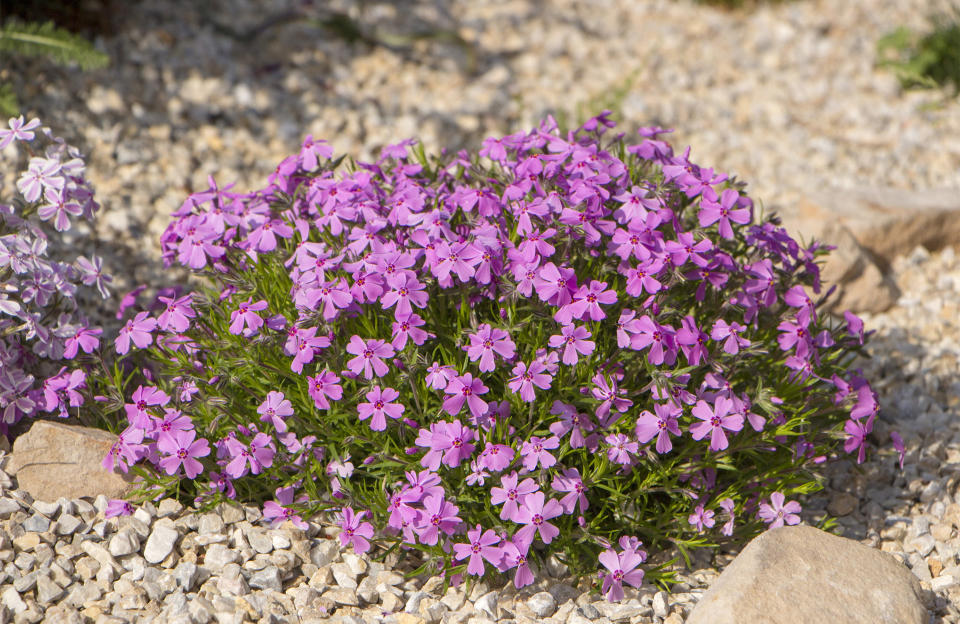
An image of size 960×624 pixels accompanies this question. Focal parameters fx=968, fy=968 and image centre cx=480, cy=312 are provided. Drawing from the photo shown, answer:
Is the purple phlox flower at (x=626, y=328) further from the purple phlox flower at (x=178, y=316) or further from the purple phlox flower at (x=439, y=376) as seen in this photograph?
the purple phlox flower at (x=178, y=316)

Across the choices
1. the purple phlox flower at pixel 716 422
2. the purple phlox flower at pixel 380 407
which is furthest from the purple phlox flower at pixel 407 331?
the purple phlox flower at pixel 716 422

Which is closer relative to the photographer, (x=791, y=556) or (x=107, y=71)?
(x=791, y=556)

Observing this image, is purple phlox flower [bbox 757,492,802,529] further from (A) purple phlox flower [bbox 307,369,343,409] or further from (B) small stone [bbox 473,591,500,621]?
(A) purple phlox flower [bbox 307,369,343,409]

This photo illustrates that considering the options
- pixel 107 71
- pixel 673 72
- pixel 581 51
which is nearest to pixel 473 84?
pixel 581 51

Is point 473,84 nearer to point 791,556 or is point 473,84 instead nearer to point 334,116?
point 334,116

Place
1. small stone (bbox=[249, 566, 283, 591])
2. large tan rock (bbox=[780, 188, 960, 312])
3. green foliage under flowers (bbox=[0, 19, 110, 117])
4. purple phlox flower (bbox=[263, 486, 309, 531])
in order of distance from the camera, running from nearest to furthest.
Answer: small stone (bbox=[249, 566, 283, 591]), purple phlox flower (bbox=[263, 486, 309, 531]), green foliage under flowers (bbox=[0, 19, 110, 117]), large tan rock (bbox=[780, 188, 960, 312])

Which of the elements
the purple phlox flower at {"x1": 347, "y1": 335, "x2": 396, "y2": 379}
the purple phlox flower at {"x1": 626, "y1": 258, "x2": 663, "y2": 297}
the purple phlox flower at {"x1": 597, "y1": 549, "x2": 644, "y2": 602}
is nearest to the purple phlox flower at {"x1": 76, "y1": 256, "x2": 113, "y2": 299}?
the purple phlox flower at {"x1": 347, "y1": 335, "x2": 396, "y2": 379}
